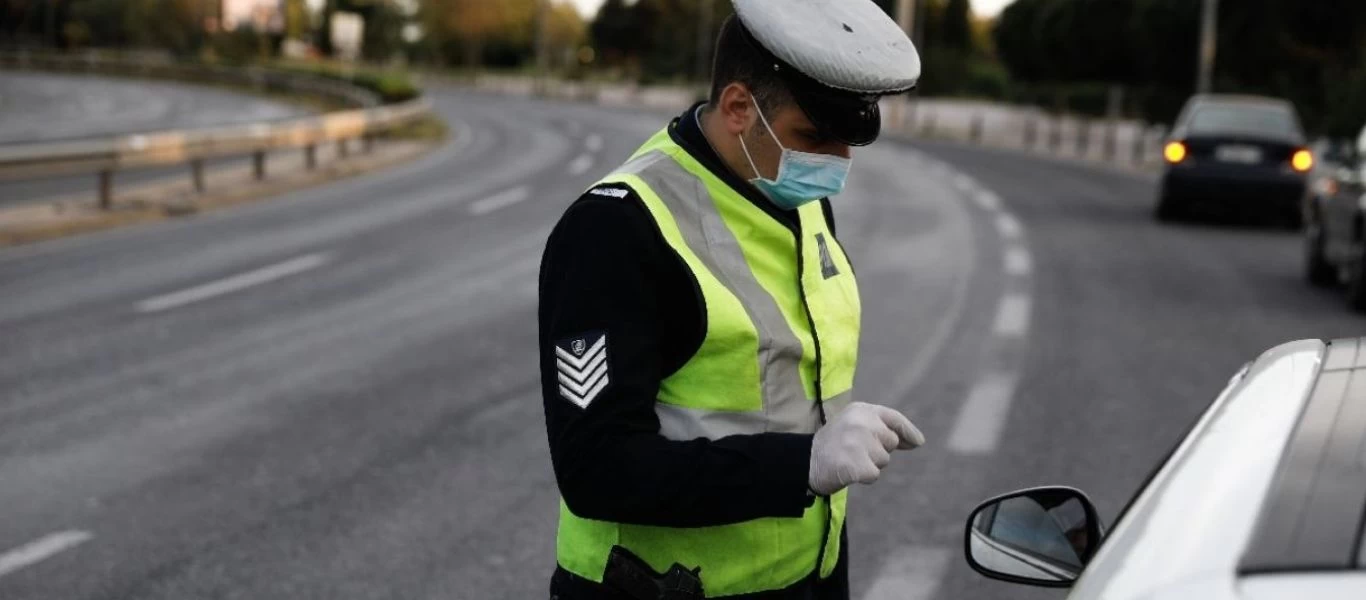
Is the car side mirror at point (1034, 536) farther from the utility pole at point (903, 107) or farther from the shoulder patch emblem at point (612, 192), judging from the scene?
the utility pole at point (903, 107)

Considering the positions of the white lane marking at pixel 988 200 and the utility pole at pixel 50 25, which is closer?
the white lane marking at pixel 988 200

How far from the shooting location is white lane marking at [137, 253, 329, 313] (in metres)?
11.8

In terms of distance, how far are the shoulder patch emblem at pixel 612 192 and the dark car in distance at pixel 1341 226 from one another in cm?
1088

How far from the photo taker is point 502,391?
8.89 metres

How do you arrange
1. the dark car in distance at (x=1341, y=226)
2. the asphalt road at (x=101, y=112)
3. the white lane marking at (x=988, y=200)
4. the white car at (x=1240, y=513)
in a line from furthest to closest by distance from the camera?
the asphalt road at (x=101, y=112), the white lane marking at (x=988, y=200), the dark car in distance at (x=1341, y=226), the white car at (x=1240, y=513)

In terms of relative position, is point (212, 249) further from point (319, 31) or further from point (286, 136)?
point (319, 31)

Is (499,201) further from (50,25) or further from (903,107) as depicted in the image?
(50,25)

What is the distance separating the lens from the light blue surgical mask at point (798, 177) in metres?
2.44

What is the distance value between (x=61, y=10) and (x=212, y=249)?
445 feet

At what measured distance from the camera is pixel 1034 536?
261cm

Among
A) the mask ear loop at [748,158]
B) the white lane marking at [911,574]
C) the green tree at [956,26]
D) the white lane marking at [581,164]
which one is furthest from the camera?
the green tree at [956,26]

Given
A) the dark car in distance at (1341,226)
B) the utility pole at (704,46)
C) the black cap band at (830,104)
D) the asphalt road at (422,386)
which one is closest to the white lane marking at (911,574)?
the asphalt road at (422,386)

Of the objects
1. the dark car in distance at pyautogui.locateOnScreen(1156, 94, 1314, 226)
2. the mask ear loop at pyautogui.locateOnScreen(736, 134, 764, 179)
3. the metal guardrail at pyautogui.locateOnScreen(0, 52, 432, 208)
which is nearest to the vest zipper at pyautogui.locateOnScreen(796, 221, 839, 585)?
the mask ear loop at pyautogui.locateOnScreen(736, 134, 764, 179)

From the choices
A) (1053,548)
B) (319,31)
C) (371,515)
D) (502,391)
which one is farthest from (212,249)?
(319,31)
